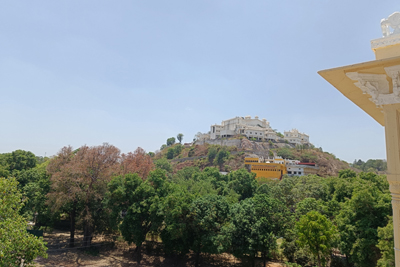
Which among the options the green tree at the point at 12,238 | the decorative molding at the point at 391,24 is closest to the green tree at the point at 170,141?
the green tree at the point at 12,238

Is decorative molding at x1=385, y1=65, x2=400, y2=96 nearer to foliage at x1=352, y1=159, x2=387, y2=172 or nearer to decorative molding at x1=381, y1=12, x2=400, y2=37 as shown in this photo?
decorative molding at x1=381, y1=12, x2=400, y2=37

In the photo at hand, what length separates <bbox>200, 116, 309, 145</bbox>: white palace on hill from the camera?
7281 cm

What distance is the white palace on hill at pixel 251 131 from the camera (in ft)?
239

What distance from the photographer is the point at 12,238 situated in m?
6.04

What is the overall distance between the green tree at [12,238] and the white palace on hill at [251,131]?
6770 centimetres

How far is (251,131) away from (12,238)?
229 ft

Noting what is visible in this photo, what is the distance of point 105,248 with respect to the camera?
17.0 m

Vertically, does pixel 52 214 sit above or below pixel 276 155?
below

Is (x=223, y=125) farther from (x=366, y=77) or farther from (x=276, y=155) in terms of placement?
(x=366, y=77)

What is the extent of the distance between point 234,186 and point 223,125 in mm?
52053

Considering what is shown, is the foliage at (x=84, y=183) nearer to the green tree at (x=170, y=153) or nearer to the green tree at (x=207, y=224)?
the green tree at (x=207, y=224)

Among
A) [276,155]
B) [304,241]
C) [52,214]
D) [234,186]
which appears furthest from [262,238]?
[276,155]

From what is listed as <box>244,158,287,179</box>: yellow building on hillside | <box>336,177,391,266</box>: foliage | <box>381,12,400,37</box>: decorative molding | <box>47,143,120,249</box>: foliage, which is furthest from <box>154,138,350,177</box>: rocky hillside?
<box>381,12,400,37</box>: decorative molding

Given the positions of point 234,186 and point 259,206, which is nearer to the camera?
point 259,206
